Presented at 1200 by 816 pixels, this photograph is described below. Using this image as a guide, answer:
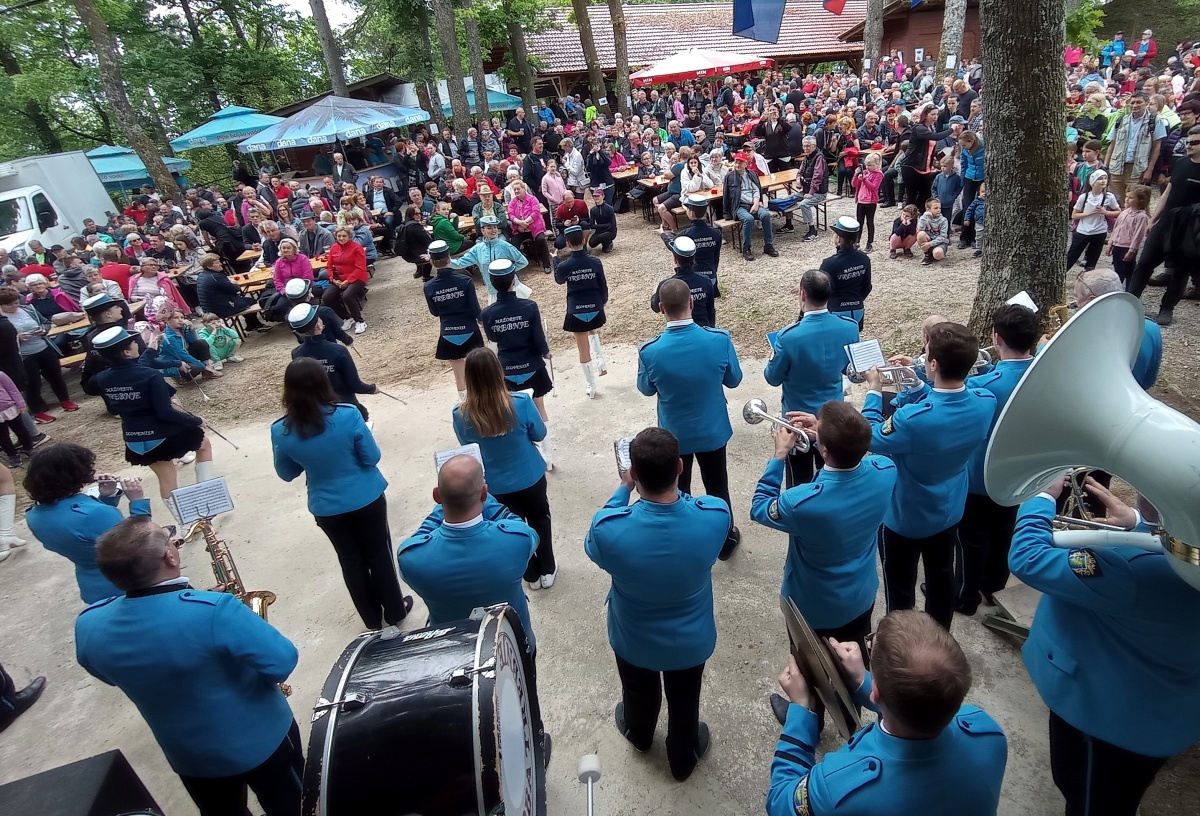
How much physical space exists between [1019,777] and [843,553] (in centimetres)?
143

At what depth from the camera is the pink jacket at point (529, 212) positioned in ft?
37.7

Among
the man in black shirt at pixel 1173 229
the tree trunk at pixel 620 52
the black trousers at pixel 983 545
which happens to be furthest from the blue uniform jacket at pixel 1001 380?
the tree trunk at pixel 620 52

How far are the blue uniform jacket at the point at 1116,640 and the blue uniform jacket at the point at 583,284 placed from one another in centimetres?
518

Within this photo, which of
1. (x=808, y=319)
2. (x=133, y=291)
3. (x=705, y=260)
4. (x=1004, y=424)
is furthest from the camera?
(x=133, y=291)

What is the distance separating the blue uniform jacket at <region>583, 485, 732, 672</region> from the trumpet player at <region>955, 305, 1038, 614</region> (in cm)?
180

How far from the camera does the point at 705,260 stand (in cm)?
762

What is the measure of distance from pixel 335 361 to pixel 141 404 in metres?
1.58

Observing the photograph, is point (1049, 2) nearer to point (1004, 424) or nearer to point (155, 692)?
point (1004, 424)

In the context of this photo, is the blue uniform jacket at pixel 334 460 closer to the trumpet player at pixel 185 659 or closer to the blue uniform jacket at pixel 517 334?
the trumpet player at pixel 185 659

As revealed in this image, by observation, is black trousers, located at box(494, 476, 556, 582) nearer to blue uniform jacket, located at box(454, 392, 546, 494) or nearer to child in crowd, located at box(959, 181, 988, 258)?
blue uniform jacket, located at box(454, 392, 546, 494)

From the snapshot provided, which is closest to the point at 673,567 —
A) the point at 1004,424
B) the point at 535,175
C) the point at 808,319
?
the point at 1004,424

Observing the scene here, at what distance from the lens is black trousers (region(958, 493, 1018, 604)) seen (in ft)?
12.1

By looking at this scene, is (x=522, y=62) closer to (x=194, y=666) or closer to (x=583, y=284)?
(x=583, y=284)

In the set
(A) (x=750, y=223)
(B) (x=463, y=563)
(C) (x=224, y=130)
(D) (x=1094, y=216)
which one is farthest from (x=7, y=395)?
(C) (x=224, y=130)
